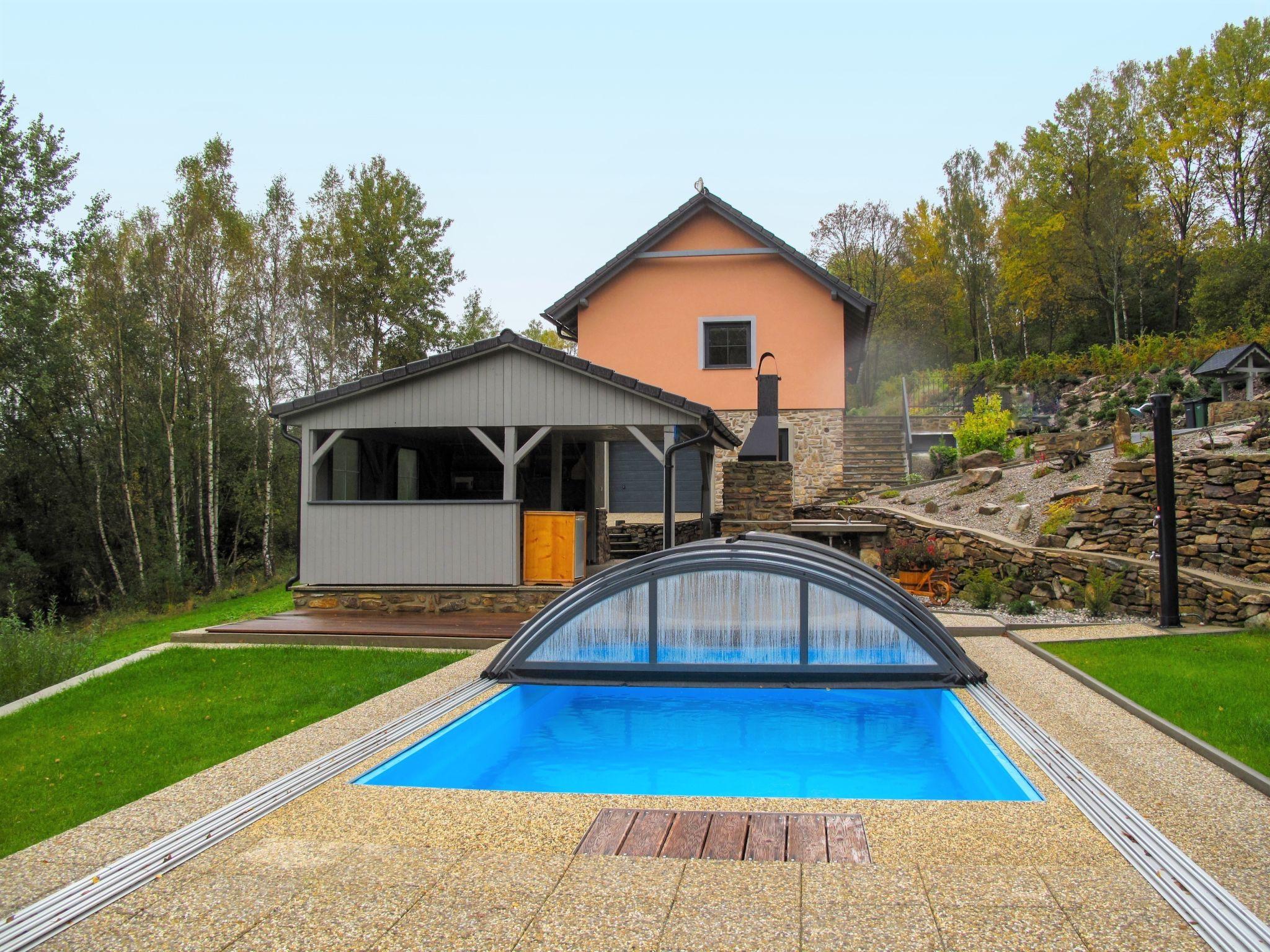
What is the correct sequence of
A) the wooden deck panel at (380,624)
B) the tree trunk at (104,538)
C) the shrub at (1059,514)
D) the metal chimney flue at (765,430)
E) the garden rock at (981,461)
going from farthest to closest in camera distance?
the tree trunk at (104,538) → the garden rock at (981,461) → the metal chimney flue at (765,430) → the shrub at (1059,514) → the wooden deck panel at (380,624)

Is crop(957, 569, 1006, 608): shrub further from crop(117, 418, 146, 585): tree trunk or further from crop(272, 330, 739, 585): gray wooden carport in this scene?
crop(117, 418, 146, 585): tree trunk

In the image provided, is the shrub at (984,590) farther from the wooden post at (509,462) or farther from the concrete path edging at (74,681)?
the concrete path edging at (74,681)

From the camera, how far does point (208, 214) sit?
2152cm

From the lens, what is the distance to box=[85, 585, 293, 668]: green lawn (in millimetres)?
11180

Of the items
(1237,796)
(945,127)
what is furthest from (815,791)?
(945,127)

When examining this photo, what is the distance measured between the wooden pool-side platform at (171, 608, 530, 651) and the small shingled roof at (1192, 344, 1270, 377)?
44.9 ft

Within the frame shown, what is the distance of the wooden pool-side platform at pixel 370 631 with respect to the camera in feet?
29.7

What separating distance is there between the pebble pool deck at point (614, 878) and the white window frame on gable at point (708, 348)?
1450cm

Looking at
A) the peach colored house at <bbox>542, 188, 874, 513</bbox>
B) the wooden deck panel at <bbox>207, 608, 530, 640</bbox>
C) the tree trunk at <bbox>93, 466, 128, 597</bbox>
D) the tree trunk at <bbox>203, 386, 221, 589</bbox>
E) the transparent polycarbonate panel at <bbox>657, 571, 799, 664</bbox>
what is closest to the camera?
the transparent polycarbonate panel at <bbox>657, 571, 799, 664</bbox>

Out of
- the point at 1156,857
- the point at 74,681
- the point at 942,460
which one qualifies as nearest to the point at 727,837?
the point at 1156,857

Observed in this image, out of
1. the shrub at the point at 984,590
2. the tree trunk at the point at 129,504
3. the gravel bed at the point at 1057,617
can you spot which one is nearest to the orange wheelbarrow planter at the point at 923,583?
the shrub at the point at 984,590

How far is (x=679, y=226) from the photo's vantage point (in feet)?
60.9

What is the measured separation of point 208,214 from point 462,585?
1535cm

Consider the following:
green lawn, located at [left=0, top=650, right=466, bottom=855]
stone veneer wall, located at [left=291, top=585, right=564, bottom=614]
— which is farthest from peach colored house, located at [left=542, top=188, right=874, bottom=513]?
green lawn, located at [left=0, top=650, right=466, bottom=855]
